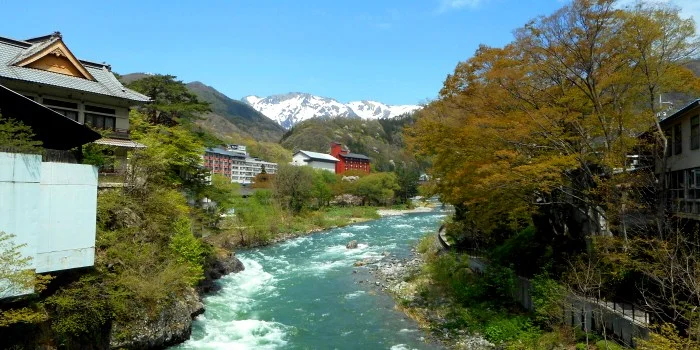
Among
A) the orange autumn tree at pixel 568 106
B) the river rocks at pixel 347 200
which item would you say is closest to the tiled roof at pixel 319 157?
the river rocks at pixel 347 200

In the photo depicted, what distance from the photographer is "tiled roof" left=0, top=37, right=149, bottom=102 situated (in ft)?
52.7

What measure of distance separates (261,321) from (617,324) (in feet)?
40.1

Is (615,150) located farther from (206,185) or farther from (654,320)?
(206,185)

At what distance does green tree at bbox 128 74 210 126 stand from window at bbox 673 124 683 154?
25.3 m

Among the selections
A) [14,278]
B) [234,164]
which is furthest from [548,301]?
[234,164]

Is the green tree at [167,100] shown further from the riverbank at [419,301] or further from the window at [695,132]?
the window at [695,132]

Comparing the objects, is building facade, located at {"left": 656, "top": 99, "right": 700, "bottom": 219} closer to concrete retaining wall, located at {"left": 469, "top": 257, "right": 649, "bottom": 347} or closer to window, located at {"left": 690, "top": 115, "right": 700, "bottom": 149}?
window, located at {"left": 690, "top": 115, "right": 700, "bottom": 149}

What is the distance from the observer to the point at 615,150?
1302 cm

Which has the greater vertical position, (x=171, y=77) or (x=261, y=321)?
(x=171, y=77)

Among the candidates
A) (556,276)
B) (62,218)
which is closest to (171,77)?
(62,218)

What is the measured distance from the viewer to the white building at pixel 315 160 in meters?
99.6

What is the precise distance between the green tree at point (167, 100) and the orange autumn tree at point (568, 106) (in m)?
18.9

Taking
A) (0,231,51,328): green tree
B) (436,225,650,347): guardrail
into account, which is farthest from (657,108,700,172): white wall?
(0,231,51,328): green tree

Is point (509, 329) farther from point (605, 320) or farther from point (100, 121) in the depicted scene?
point (100, 121)
